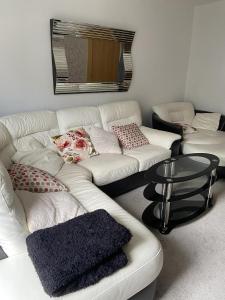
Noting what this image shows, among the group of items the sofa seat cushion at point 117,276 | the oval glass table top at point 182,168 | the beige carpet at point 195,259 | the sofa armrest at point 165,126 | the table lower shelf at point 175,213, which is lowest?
the beige carpet at point 195,259

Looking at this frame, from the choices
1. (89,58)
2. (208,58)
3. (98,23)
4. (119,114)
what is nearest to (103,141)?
(119,114)

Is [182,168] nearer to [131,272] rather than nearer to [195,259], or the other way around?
[195,259]

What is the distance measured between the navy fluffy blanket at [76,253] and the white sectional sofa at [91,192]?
53 mm

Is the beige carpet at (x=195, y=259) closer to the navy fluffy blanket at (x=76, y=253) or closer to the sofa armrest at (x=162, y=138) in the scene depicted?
the navy fluffy blanket at (x=76, y=253)

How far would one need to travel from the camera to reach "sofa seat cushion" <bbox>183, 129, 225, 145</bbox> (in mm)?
3125

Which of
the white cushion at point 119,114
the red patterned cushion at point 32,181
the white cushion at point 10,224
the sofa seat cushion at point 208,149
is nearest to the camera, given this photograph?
the white cushion at point 10,224

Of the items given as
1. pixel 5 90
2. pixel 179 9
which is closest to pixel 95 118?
pixel 5 90

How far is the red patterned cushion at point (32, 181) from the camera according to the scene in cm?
173

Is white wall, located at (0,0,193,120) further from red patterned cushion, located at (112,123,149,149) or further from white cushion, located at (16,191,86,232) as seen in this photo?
white cushion, located at (16,191,86,232)

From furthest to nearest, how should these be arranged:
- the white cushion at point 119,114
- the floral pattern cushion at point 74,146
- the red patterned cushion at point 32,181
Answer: the white cushion at point 119,114
the floral pattern cushion at point 74,146
the red patterned cushion at point 32,181

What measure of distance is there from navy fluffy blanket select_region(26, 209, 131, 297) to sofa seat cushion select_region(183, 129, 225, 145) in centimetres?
228

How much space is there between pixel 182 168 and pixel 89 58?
5.76ft

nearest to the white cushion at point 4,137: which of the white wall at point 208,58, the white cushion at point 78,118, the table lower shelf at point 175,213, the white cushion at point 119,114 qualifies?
the white cushion at point 78,118

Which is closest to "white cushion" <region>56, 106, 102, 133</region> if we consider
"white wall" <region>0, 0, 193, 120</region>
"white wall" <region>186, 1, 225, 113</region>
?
"white wall" <region>0, 0, 193, 120</region>
